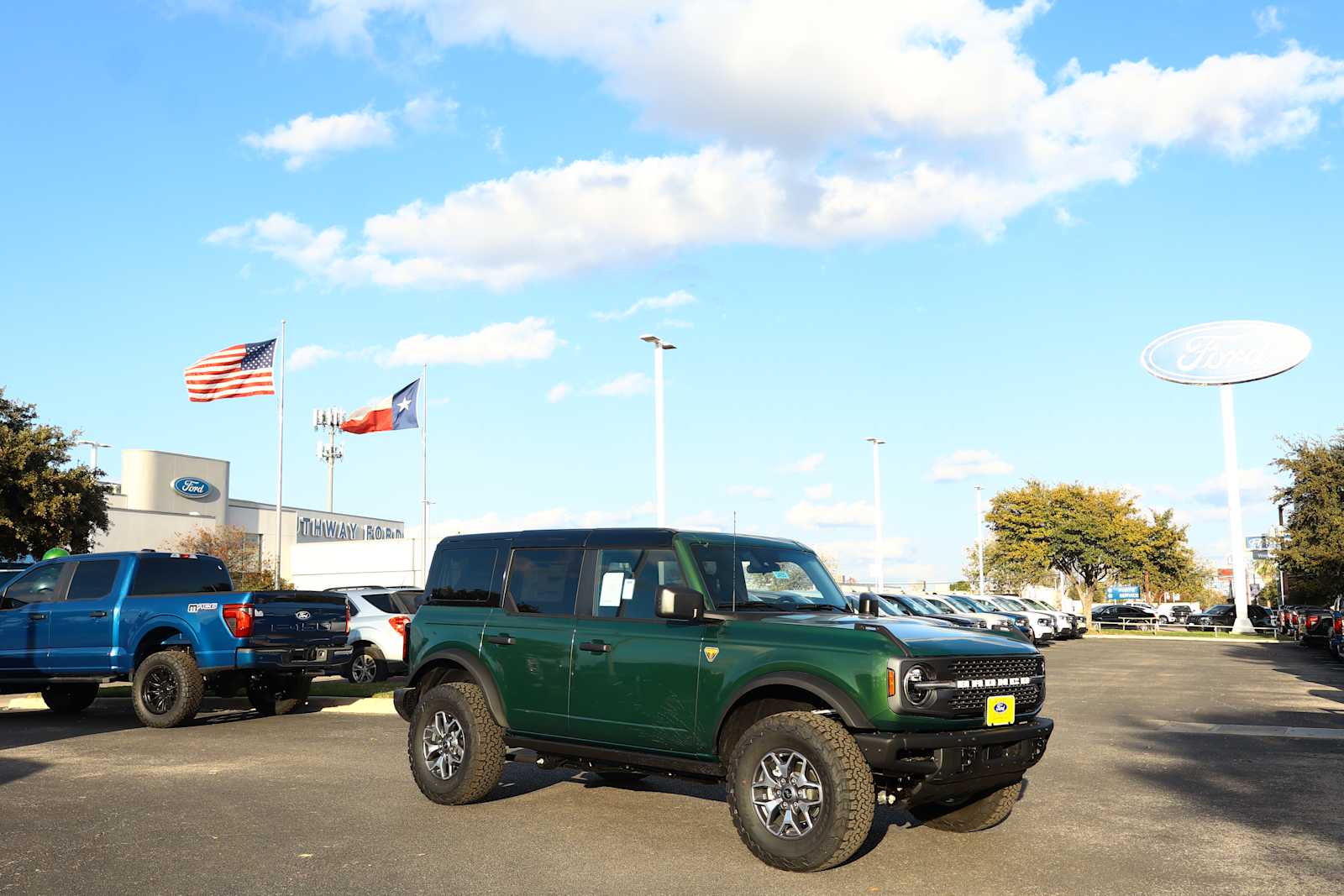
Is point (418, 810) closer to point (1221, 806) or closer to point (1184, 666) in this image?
point (1221, 806)

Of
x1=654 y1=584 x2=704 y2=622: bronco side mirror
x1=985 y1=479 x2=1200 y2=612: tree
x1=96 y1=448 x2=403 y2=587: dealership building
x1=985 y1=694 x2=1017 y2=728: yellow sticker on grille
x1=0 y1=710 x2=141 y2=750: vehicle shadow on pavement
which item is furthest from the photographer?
x1=96 y1=448 x2=403 y2=587: dealership building

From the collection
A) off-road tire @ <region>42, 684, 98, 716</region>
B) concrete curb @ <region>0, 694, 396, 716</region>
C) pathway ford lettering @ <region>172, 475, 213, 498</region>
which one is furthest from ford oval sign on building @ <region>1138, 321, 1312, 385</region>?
pathway ford lettering @ <region>172, 475, 213, 498</region>

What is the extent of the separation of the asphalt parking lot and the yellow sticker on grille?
84 cm

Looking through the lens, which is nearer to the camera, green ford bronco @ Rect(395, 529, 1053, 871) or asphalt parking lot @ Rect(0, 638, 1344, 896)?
asphalt parking lot @ Rect(0, 638, 1344, 896)

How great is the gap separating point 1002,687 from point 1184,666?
22.0m

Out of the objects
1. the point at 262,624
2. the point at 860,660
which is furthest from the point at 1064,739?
the point at 262,624

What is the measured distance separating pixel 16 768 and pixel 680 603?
23.7ft

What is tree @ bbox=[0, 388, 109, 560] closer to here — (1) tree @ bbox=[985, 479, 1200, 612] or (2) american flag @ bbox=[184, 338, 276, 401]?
(2) american flag @ bbox=[184, 338, 276, 401]

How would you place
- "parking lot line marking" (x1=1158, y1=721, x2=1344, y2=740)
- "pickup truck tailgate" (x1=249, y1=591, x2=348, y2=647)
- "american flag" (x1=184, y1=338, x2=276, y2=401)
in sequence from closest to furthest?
"parking lot line marking" (x1=1158, y1=721, x2=1344, y2=740) → "pickup truck tailgate" (x1=249, y1=591, x2=348, y2=647) → "american flag" (x1=184, y1=338, x2=276, y2=401)

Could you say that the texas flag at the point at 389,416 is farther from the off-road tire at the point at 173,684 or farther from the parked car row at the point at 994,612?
the off-road tire at the point at 173,684

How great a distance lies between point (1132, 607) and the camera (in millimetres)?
68750

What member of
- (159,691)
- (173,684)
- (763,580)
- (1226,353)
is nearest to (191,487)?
(1226,353)

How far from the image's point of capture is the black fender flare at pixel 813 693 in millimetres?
6723

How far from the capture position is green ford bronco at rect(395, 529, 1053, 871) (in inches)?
264
